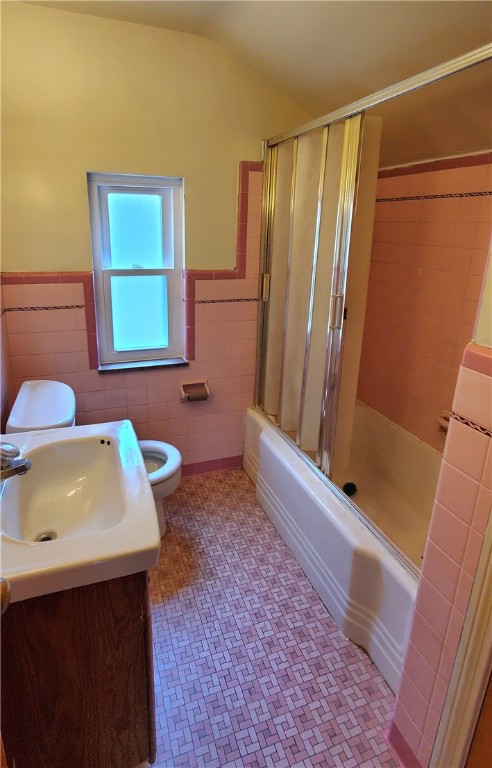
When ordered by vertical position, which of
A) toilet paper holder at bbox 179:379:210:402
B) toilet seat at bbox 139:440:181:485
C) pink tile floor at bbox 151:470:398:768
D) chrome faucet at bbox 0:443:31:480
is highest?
chrome faucet at bbox 0:443:31:480

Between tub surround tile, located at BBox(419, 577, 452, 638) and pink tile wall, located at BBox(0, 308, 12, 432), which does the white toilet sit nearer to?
pink tile wall, located at BBox(0, 308, 12, 432)

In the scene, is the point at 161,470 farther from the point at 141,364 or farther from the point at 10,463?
the point at 10,463

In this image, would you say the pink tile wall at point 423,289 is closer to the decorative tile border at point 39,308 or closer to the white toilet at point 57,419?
the white toilet at point 57,419

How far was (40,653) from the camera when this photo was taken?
3.50ft

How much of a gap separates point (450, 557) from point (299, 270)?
5.19ft

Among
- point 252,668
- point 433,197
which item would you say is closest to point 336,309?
point 433,197

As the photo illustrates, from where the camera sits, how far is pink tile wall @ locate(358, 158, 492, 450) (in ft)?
7.03

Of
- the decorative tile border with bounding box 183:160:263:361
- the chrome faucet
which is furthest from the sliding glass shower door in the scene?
the chrome faucet

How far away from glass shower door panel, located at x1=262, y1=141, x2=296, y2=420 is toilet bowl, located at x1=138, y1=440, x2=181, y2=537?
70 cm

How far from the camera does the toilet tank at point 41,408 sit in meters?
1.72

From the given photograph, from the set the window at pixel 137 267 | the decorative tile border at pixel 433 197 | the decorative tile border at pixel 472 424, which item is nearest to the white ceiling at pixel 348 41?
the decorative tile border at pixel 433 197

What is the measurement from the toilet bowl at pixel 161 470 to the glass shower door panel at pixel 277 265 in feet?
2.31

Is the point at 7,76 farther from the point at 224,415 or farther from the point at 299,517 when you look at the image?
the point at 299,517

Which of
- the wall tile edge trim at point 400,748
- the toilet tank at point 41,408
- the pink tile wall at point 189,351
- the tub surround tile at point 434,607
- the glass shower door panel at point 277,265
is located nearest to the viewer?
the tub surround tile at point 434,607
